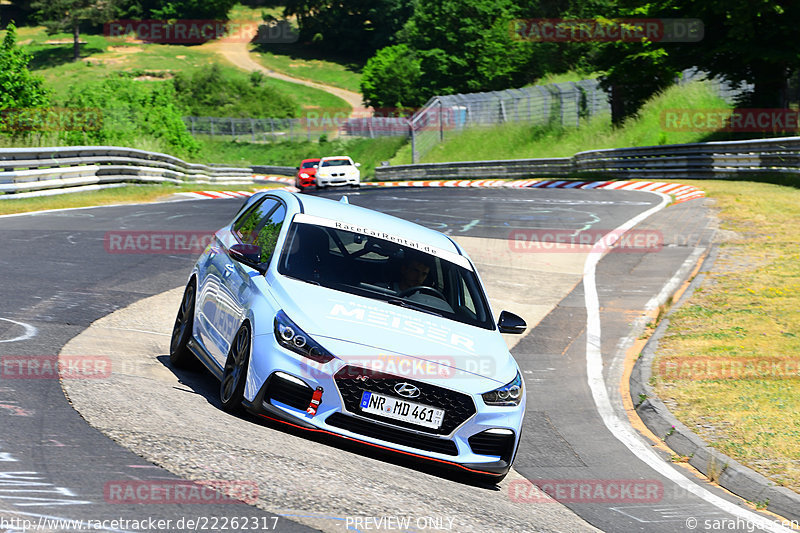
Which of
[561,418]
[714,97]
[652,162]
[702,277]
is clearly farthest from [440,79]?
[561,418]

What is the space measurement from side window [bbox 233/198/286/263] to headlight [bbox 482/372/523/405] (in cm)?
205

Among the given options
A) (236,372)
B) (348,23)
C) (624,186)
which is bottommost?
(624,186)

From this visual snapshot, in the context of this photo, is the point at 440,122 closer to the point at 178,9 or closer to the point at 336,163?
the point at 336,163

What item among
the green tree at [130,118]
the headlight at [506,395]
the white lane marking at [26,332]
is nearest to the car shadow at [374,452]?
the headlight at [506,395]

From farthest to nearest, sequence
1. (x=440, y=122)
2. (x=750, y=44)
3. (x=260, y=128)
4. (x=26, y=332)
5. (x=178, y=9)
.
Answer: (x=178, y=9) < (x=260, y=128) < (x=440, y=122) < (x=750, y=44) < (x=26, y=332)

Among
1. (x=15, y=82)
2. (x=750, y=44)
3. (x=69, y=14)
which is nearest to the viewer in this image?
(x=15, y=82)

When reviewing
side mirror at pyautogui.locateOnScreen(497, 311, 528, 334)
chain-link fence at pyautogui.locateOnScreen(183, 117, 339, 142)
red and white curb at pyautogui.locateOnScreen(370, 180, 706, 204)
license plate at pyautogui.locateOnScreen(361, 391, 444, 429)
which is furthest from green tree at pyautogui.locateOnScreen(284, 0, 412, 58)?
license plate at pyautogui.locateOnScreen(361, 391, 444, 429)

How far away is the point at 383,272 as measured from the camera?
7.54 metres

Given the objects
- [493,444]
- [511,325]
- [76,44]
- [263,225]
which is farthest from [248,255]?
[76,44]

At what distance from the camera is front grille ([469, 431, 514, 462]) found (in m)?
6.53

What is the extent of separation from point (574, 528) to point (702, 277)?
10.5 meters

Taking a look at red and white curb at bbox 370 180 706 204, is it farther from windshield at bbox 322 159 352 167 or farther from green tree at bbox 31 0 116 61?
green tree at bbox 31 0 116 61

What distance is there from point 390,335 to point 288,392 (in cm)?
Answer: 80

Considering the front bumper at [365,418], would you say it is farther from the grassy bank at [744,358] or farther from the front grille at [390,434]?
the grassy bank at [744,358]
